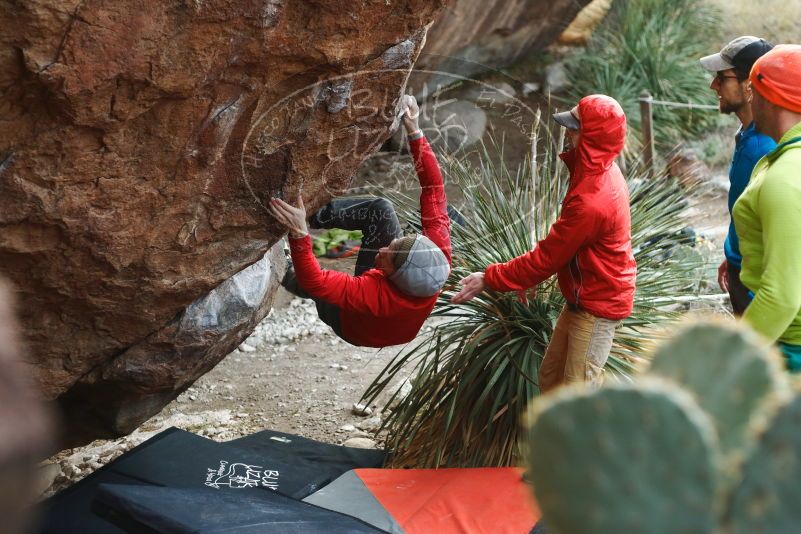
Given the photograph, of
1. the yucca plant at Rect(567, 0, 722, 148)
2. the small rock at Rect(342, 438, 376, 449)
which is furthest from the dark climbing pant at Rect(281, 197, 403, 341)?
the yucca plant at Rect(567, 0, 722, 148)

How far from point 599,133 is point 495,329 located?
1222 mm

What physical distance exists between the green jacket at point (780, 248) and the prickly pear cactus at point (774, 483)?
1.32m

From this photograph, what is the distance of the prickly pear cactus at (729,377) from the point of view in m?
1.46

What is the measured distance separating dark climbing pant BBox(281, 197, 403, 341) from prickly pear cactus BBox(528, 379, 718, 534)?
2782mm

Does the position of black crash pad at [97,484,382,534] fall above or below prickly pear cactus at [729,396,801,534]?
below

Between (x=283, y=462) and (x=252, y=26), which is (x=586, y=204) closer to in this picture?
(x=252, y=26)

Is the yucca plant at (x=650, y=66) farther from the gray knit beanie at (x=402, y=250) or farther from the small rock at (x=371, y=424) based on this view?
the gray knit beanie at (x=402, y=250)

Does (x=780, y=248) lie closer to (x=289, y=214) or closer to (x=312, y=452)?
(x=289, y=214)

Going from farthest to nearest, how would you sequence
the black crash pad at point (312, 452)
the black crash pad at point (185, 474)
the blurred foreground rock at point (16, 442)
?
the black crash pad at point (312, 452) < the black crash pad at point (185, 474) < the blurred foreground rock at point (16, 442)

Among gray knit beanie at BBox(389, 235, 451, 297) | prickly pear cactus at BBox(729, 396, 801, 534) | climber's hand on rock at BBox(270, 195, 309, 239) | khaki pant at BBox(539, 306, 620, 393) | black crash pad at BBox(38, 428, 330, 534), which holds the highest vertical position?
prickly pear cactus at BBox(729, 396, 801, 534)

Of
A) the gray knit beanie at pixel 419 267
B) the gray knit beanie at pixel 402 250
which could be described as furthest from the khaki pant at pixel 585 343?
the gray knit beanie at pixel 402 250

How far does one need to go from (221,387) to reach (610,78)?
685 cm

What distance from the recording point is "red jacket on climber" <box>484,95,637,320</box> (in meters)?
3.38

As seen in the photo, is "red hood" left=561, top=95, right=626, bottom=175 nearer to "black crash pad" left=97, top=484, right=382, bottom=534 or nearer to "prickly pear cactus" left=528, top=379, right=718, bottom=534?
"black crash pad" left=97, top=484, right=382, bottom=534
